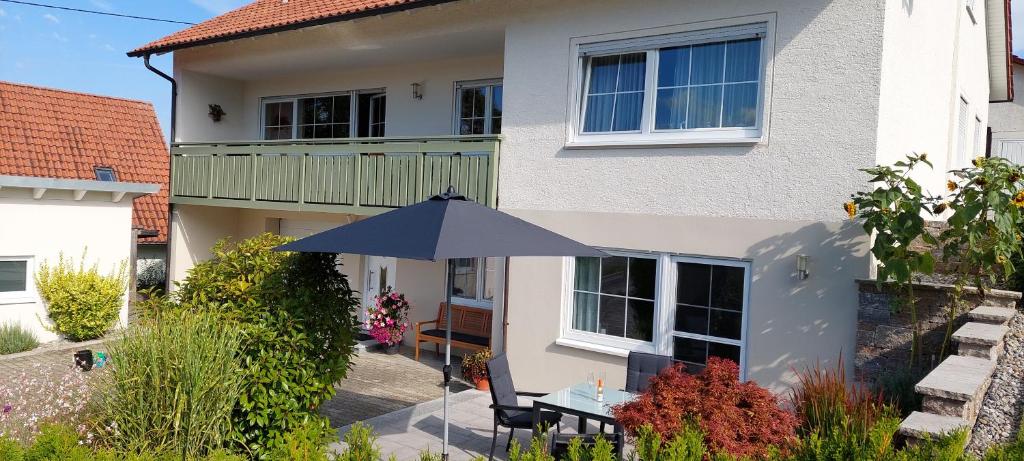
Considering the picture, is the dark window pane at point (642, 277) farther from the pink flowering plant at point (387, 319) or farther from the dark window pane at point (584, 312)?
the pink flowering plant at point (387, 319)

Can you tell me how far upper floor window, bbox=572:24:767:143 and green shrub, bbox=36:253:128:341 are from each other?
9945 mm

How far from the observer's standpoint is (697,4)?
29.5 ft

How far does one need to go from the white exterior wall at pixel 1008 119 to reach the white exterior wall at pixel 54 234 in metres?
19.9

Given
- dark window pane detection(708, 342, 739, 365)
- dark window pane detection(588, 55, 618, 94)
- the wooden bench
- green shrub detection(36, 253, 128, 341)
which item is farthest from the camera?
green shrub detection(36, 253, 128, 341)

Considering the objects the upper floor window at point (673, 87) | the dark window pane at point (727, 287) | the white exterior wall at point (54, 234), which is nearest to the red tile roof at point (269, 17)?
the upper floor window at point (673, 87)

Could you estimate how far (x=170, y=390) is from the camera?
5.77 m

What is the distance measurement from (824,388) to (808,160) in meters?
3.16

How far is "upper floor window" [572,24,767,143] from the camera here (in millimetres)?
8828

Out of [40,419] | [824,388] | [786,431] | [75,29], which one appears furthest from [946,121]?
[75,29]

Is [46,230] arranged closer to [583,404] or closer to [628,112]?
[628,112]

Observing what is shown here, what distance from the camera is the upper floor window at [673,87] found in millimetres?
8828

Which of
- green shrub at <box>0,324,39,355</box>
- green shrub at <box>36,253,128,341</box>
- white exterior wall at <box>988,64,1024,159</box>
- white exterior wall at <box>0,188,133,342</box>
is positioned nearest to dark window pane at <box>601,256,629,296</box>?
white exterior wall at <box>0,188,133,342</box>

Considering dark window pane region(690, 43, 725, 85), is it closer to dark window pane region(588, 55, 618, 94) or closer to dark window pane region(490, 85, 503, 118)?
dark window pane region(588, 55, 618, 94)

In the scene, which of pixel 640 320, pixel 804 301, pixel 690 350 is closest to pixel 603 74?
pixel 640 320
